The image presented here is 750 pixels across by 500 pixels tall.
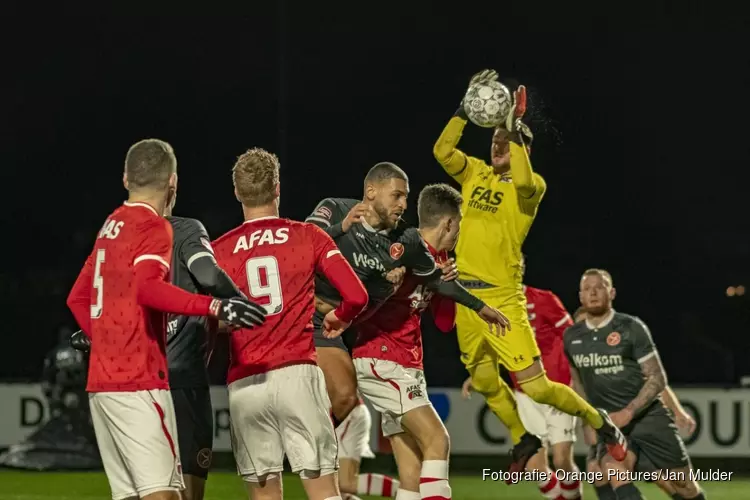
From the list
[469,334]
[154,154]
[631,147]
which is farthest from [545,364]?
[631,147]

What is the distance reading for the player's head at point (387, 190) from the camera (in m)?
6.11

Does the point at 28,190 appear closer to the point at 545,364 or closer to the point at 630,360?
the point at 545,364

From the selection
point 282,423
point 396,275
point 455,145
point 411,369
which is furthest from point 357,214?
point 455,145

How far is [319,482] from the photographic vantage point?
198 inches

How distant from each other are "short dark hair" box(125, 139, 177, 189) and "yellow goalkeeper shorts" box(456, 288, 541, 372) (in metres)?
3.46

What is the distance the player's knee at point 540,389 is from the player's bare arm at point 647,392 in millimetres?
717

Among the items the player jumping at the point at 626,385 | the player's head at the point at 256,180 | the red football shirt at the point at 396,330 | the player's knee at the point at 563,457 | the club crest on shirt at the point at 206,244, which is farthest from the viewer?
the player's knee at the point at 563,457

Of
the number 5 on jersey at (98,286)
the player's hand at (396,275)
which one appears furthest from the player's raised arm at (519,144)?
the number 5 on jersey at (98,286)

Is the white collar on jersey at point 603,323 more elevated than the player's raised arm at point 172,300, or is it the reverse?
the player's raised arm at point 172,300

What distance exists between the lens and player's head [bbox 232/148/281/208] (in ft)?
16.8

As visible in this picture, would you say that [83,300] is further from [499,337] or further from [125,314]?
[499,337]

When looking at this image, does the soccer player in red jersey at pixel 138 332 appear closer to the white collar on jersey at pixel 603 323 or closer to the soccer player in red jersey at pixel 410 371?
the soccer player in red jersey at pixel 410 371

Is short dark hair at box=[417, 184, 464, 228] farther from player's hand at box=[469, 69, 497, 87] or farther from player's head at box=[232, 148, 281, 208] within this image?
player's head at box=[232, 148, 281, 208]

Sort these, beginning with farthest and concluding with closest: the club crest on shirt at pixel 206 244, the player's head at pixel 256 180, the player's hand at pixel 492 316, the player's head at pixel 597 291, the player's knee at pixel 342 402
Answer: the player's head at pixel 597 291 < the player's hand at pixel 492 316 < the player's knee at pixel 342 402 < the player's head at pixel 256 180 < the club crest on shirt at pixel 206 244
